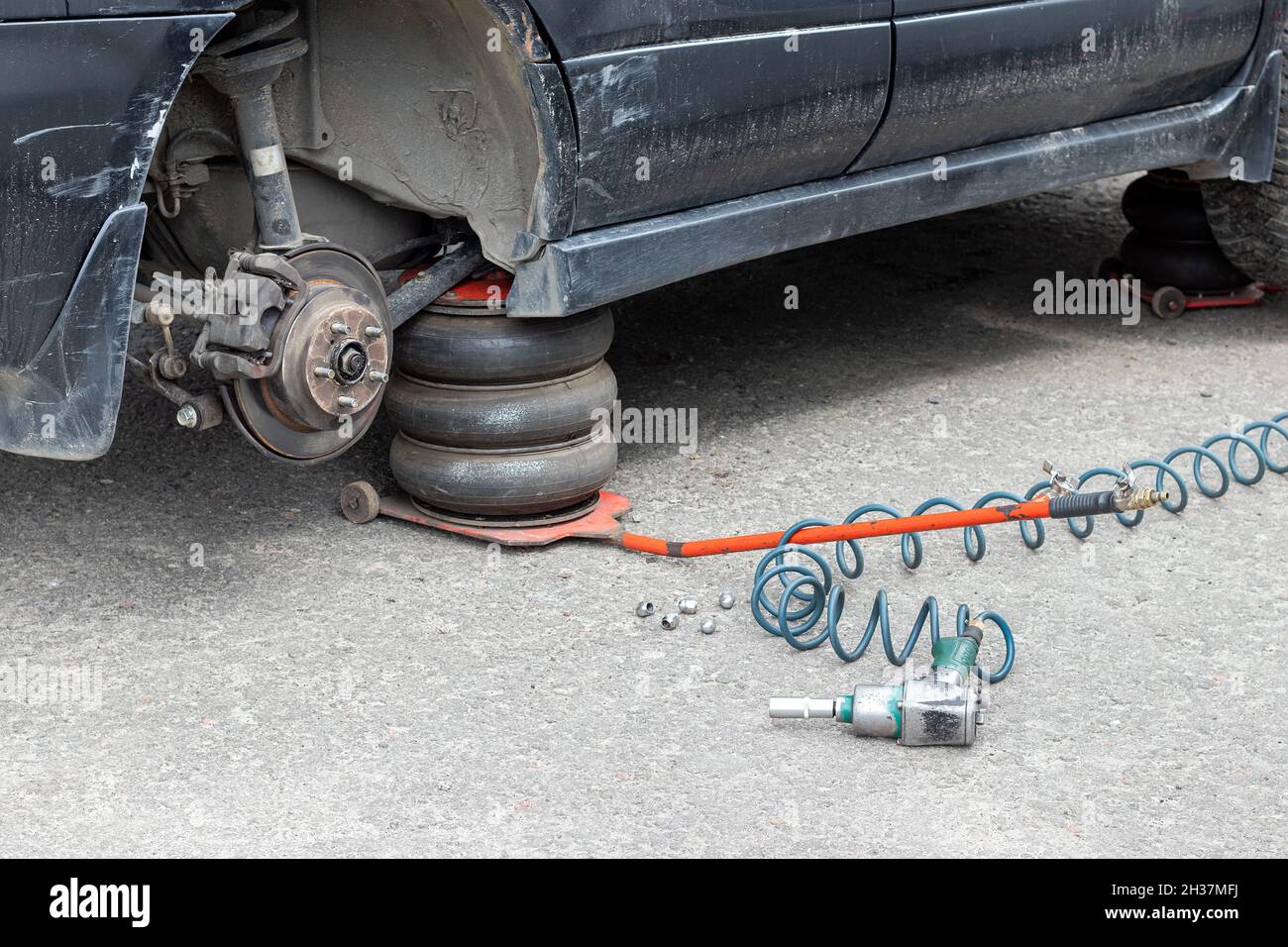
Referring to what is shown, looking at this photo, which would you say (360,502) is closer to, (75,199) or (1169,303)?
(75,199)

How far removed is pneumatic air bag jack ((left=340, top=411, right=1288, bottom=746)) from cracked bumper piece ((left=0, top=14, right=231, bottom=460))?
0.81m

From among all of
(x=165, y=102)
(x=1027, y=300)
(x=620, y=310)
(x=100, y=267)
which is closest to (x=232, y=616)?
(x=100, y=267)

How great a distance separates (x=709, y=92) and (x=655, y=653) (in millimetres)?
1061

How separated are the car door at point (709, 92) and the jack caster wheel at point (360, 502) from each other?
2.33 feet

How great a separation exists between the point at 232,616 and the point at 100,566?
356 mm

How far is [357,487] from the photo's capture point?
10.3 feet

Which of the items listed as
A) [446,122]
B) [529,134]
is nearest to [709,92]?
[529,134]

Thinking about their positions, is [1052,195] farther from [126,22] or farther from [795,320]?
[126,22]

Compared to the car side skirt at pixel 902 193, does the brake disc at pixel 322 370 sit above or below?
below

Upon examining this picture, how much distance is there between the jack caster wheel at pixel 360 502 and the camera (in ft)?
10.3

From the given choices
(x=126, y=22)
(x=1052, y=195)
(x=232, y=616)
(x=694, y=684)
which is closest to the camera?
(x=126, y=22)

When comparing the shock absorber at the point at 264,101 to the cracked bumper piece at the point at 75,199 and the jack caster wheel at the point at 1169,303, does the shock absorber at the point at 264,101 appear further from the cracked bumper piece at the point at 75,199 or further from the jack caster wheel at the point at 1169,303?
the jack caster wheel at the point at 1169,303

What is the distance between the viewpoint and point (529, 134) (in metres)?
2.86

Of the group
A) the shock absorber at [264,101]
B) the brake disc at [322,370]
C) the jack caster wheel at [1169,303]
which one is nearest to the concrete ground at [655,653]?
the brake disc at [322,370]
